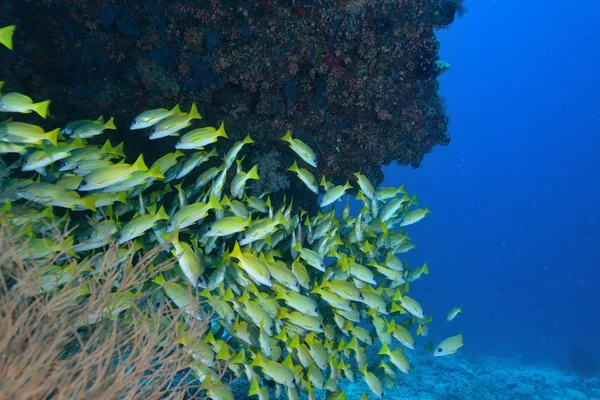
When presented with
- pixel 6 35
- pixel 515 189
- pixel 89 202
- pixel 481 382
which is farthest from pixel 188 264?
pixel 515 189

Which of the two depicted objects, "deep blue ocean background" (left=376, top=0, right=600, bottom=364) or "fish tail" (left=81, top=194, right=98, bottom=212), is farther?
"deep blue ocean background" (left=376, top=0, right=600, bottom=364)

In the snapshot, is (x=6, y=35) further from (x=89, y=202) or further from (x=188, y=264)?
(x=188, y=264)

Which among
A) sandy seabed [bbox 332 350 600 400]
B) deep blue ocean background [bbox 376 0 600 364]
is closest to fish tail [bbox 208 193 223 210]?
sandy seabed [bbox 332 350 600 400]

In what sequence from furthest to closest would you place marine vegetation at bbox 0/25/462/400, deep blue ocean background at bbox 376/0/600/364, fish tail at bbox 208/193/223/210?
1. deep blue ocean background at bbox 376/0/600/364
2. fish tail at bbox 208/193/223/210
3. marine vegetation at bbox 0/25/462/400

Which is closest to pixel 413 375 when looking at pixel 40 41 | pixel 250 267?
pixel 250 267

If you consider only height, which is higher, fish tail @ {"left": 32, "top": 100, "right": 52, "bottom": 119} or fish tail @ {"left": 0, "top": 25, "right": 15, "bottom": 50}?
Result: fish tail @ {"left": 0, "top": 25, "right": 15, "bottom": 50}

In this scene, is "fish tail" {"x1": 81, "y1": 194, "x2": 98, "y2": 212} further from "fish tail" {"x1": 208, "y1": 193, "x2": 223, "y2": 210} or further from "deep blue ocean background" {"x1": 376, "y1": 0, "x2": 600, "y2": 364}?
"deep blue ocean background" {"x1": 376, "y1": 0, "x2": 600, "y2": 364}

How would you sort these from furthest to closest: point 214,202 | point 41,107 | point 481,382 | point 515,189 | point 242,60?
point 515,189 → point 481,382 → point 242,60 → point 214,202 → point 41,107

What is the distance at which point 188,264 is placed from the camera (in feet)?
13.5

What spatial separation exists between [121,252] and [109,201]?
81 centimetres

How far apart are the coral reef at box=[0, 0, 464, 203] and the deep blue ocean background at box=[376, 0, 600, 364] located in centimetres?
3057

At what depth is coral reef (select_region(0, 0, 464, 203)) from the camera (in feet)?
18.6

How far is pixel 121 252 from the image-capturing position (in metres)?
4.20

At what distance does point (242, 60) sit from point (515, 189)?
143100mm
